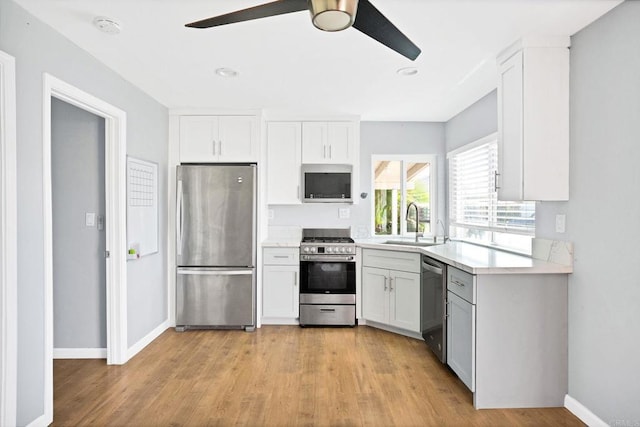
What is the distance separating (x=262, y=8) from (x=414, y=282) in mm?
2765

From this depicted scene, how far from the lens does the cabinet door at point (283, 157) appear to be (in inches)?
169

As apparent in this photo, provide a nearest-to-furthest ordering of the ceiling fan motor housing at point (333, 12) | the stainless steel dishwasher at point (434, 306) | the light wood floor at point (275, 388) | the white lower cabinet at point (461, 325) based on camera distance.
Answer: the ceiling fan motor housing at point (333, 12)
the light wood floor at point (275, 388)
the white lower cabinet at point (461, 325)
the stainless steel dishwasher at point (434, 306)

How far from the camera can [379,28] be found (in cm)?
161

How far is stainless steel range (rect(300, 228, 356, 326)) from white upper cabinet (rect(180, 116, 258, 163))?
123 centimetres

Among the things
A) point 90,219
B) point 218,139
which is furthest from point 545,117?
point 90,219

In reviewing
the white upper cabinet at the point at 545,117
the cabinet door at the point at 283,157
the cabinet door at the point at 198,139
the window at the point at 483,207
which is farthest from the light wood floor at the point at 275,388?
the cabinet door at the point at 198,139

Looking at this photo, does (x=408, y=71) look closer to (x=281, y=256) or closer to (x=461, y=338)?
(x=461, y=338)

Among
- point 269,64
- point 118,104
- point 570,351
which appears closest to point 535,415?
point 570,351

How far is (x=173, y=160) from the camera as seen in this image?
159 inches

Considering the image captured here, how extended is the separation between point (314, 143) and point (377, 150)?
0.86 m

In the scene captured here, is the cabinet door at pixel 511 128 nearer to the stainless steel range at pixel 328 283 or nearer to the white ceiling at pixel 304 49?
the white ceiling at pixel 304 49

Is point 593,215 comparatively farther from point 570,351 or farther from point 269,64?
point 269,64

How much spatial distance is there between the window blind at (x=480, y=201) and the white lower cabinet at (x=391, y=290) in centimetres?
83

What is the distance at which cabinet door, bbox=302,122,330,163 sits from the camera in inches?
168
